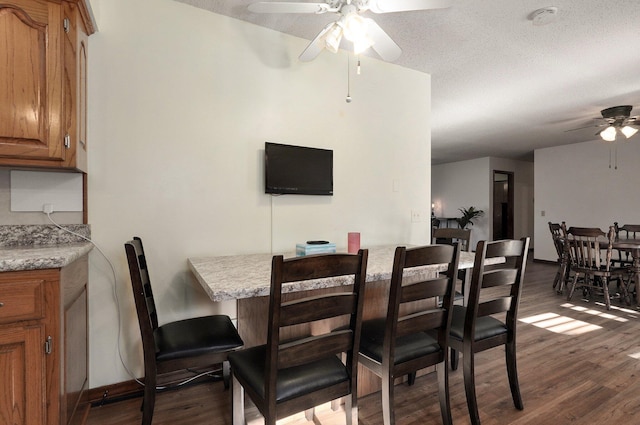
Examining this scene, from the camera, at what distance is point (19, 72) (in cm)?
149

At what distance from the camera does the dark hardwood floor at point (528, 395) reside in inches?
69.6

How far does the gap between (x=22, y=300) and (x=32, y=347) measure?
190 millimetres

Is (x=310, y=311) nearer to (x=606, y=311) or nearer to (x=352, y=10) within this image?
(x=352, y=10)

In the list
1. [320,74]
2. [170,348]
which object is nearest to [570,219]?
[320,74]

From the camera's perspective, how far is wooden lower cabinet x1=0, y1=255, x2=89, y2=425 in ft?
3.91

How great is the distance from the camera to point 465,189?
8547 mm

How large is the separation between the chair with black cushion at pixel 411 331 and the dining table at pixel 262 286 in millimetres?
139

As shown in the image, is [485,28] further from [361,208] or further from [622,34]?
[361,208]

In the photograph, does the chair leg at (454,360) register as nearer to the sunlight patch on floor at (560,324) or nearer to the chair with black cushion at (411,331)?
the chair with black cushion at (411,331)

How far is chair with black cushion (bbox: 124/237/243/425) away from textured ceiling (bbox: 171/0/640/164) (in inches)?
74.8

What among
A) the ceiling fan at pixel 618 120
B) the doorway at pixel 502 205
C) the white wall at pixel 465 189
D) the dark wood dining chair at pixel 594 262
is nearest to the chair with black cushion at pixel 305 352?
the dark wood dining chair at pixel 594 262

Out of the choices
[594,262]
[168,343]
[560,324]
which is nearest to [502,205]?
[594,262]

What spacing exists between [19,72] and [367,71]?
7.99 feet

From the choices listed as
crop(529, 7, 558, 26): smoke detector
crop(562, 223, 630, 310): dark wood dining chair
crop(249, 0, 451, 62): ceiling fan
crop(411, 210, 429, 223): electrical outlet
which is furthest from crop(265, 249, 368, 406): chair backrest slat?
crop(562, 223, 630, 310): dark wood dining chair
